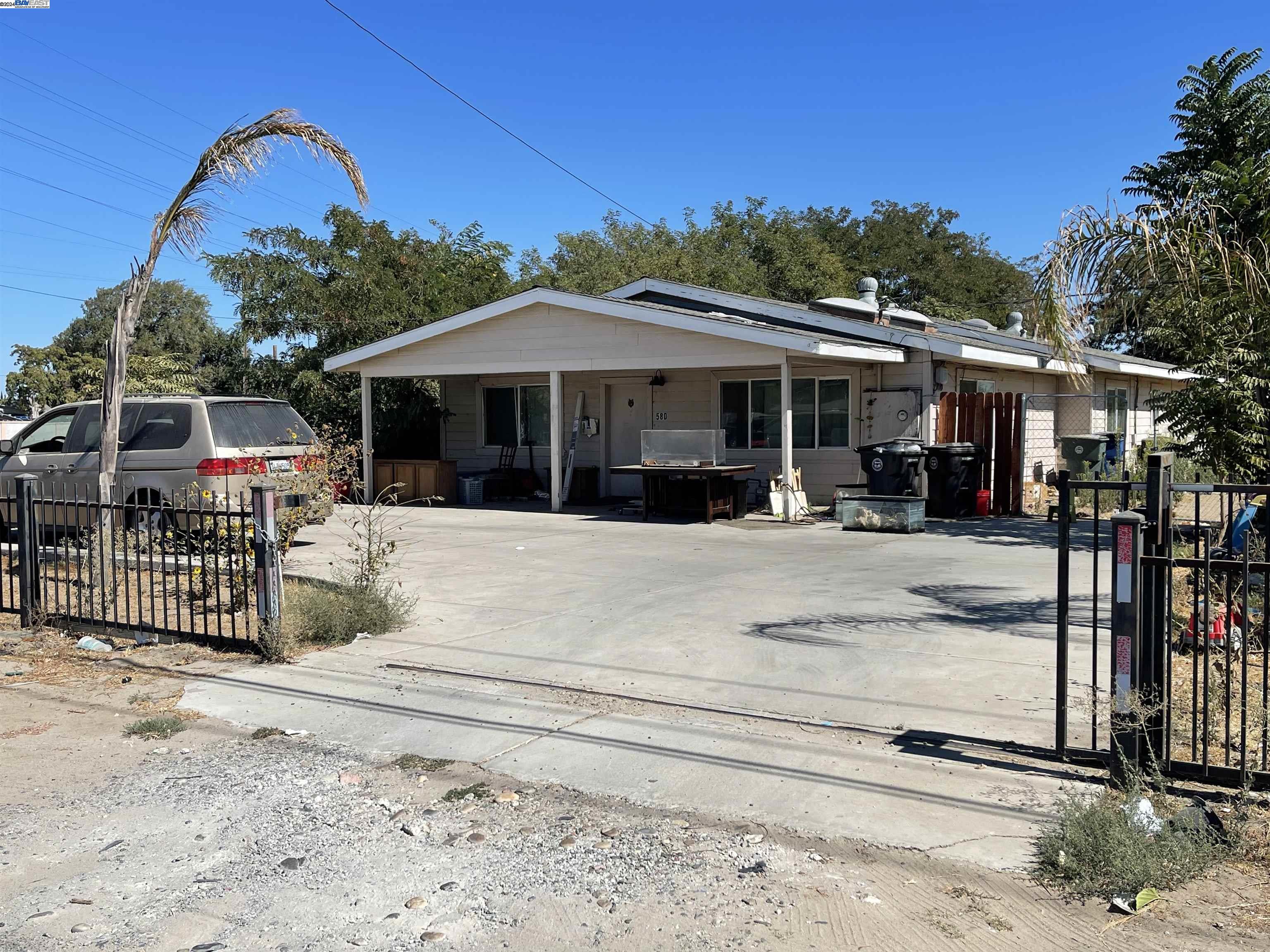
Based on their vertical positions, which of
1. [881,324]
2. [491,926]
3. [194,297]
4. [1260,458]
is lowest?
[491,926]

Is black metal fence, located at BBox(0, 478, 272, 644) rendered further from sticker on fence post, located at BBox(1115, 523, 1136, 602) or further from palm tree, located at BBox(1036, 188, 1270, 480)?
palm tree, located at BBox(1036, 188, 1270, 480)

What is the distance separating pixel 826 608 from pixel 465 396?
48.8 ft

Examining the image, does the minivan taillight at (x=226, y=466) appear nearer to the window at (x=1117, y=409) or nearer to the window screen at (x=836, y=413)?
the window screen at (x=836, y=413)

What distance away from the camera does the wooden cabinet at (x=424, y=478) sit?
63.1 feet

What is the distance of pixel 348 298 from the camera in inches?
859

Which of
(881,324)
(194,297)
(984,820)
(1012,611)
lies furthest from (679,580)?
(194,297)

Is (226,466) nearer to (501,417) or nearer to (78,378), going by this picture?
(501,417)

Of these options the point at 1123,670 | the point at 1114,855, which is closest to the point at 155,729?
the point at 1114,855

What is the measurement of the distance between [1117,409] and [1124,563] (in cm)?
2154

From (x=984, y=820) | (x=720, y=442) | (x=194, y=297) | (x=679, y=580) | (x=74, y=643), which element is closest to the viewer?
(x=984, y=820)

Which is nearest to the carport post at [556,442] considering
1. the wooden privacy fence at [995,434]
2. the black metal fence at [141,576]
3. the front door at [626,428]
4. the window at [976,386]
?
the front door at [626,428]

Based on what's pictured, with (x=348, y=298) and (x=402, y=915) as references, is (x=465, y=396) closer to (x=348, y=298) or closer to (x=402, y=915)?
(x=348, y=298)

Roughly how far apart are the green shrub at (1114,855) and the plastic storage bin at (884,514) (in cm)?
1008

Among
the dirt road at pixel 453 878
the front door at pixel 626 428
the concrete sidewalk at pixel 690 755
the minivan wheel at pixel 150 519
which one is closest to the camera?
the dirt road at pixel 453 878
